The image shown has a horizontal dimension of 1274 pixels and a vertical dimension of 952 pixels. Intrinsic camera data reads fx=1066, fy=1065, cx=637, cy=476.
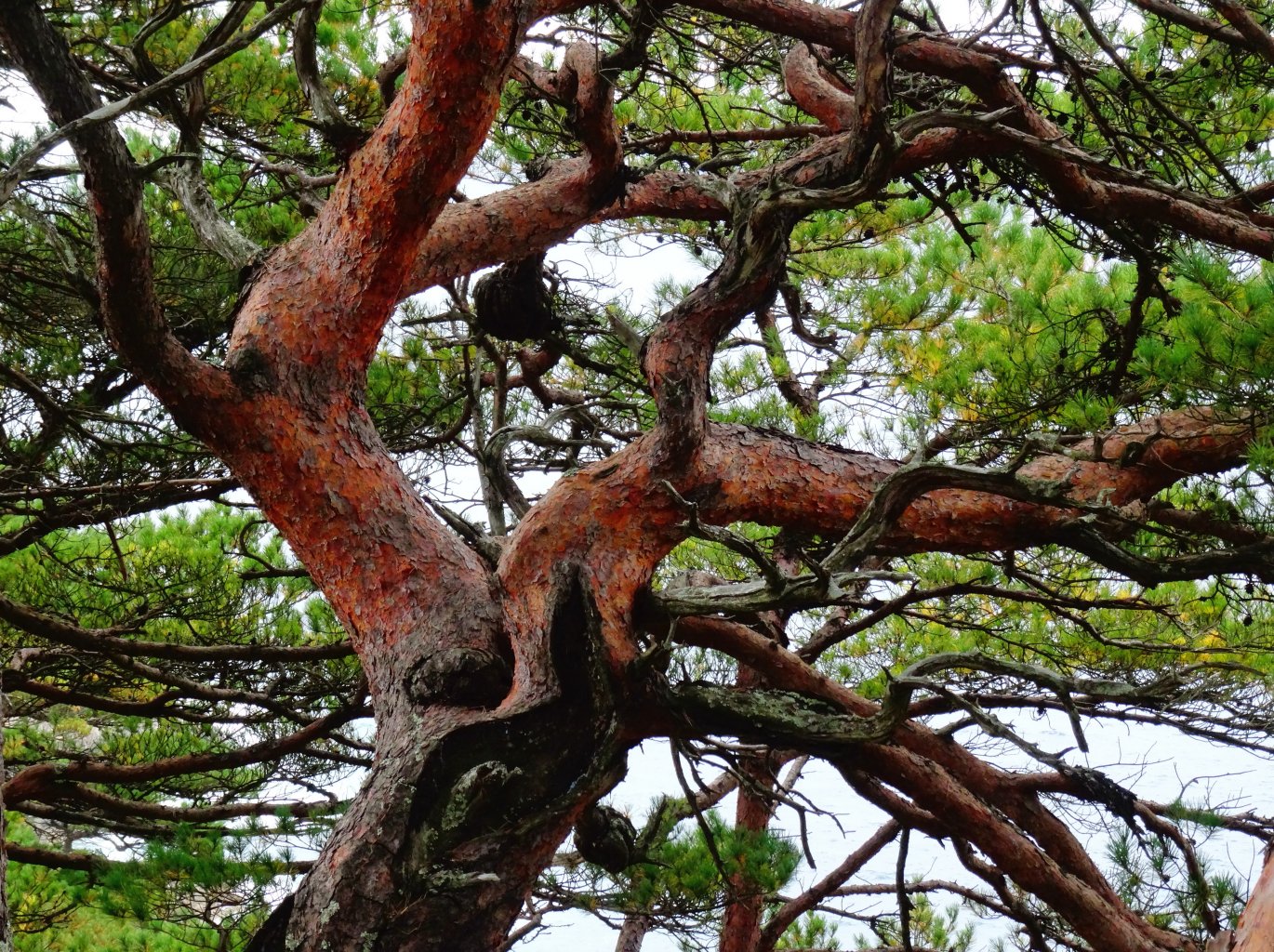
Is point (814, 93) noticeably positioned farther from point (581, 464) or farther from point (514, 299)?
point (581, 464)

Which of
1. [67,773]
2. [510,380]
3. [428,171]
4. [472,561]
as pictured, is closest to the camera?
[428,171]

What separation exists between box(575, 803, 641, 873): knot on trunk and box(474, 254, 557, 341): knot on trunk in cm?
91

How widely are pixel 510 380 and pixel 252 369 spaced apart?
1.20 meters

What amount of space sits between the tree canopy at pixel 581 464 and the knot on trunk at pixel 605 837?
0.01m

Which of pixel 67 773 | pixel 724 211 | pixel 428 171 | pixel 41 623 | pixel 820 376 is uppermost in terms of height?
pixel 820 376

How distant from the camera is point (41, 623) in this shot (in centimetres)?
201

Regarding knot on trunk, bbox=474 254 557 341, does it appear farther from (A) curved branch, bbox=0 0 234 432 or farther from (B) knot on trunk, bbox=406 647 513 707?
(B) knot on trunk, bbox=406 647 513 707

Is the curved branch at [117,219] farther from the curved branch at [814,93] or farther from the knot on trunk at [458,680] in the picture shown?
the curved branch at [814,93]

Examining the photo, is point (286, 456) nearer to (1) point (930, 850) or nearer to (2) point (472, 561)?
Result: (2) point (472, 561)

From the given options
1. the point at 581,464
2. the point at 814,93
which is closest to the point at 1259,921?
the point at 581,464

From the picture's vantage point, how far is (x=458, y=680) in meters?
1.35

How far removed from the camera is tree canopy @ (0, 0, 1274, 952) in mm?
1260

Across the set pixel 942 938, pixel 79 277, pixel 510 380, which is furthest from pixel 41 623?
pixel 942 938

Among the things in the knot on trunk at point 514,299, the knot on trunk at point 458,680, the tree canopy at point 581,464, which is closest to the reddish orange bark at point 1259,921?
the tree canopy at point 581,464
